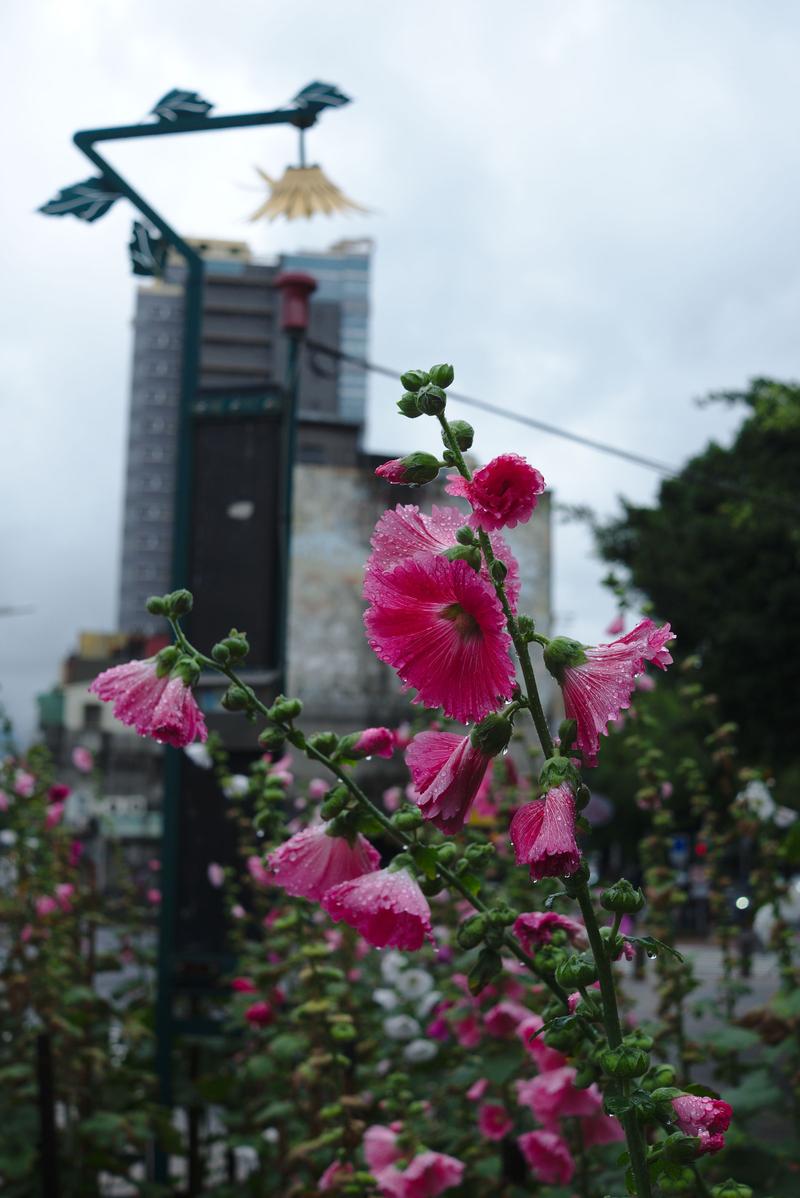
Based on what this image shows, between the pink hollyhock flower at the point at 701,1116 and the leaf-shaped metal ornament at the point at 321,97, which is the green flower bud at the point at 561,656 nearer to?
the pink hollyhock flower at the point at 701,1116

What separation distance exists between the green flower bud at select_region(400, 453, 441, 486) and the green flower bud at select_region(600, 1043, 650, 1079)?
1.61 feet

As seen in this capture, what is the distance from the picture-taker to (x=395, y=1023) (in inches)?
128

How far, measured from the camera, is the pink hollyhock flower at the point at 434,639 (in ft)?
2.95

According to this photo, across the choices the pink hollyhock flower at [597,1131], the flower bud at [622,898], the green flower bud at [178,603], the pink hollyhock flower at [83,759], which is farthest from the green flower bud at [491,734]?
the pink hollyhock flower at [83,759]

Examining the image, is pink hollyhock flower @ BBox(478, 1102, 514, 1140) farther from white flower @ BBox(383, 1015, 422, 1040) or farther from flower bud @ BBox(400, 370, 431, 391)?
flower bud @ BBox(400, 370, 431, 391)

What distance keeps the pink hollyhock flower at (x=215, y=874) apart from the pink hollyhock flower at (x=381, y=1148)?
2570 mm

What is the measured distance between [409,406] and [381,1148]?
149 cm

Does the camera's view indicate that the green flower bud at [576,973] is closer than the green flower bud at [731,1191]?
Yes

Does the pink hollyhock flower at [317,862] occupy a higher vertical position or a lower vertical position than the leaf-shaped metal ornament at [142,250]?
lower

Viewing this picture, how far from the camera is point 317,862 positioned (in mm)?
1183

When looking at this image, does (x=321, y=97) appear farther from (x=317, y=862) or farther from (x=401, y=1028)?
(x=401, y=1028)

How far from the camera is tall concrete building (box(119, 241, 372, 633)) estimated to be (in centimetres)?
5297

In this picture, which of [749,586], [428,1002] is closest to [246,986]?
[428,1002]

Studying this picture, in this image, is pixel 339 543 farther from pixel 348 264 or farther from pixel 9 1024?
pixel 348 264
